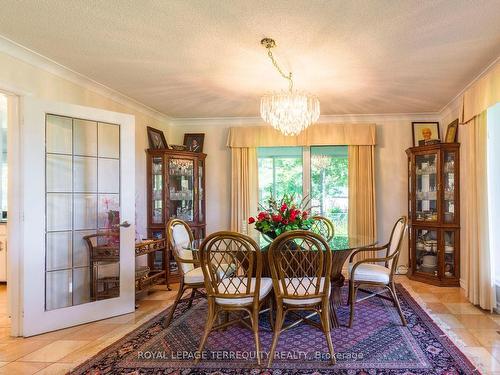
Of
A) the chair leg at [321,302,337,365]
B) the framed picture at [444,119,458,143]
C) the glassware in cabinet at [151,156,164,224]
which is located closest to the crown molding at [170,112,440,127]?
the framed picture at [444,119,458,143]

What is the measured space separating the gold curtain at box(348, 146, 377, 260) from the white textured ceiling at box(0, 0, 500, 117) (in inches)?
47.3

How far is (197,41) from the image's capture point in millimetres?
2551

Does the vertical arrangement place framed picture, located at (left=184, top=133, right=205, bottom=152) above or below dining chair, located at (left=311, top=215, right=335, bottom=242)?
above

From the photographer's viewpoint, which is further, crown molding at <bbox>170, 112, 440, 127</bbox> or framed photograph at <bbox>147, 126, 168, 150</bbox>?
crown molding at <bbox>170, 112, 440, 127</bbox>

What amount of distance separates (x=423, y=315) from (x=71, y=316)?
3288 millimetres

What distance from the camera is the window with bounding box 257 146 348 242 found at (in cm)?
509

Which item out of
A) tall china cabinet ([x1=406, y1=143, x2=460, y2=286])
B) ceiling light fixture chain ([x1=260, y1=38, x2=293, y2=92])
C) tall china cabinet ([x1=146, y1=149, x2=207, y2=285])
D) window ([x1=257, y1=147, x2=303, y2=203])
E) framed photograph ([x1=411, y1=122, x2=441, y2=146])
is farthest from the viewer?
window ([x1=257, y1=147, x2=303, y2=203])

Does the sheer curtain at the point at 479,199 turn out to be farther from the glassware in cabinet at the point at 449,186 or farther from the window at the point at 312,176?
the window at the point at 312,176

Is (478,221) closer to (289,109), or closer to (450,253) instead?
(450,253)

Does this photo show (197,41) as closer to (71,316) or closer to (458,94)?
(71,316)

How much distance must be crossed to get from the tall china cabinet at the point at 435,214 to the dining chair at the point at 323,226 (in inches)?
55.0

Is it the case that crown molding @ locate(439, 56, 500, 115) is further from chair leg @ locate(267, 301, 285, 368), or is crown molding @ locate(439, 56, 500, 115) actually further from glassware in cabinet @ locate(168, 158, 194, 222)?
glassware in cabinet @ locate(168, 158, 194, 222)

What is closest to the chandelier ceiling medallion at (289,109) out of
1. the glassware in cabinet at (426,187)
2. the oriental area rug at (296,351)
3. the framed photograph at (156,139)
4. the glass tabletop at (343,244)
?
the glass tabletop at (343,244)

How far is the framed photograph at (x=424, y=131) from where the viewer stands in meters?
4.87
